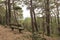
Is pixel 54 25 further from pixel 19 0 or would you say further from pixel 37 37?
pixel 37 37

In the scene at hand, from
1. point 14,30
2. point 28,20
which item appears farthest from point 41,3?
point 28,20

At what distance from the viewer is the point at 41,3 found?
24.6 m

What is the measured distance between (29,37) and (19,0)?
9995 millimetres

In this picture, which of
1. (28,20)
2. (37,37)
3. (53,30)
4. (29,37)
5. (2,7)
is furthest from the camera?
(28,20)

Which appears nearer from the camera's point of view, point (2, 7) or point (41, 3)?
point (41, 3)

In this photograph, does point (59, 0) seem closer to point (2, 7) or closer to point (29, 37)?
point (29, 37)

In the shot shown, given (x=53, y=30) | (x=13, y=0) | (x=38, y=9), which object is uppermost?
(x=13, y=0)

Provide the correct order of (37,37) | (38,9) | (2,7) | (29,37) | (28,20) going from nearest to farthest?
(37,37)
(29,37)
(38,9)
(2,7)
(28,20)

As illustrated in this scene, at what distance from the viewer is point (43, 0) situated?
24328 millimetres

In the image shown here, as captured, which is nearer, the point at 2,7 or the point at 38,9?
the point at 38,9

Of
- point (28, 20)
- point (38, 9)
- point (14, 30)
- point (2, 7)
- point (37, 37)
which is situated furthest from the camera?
point (28, 20)

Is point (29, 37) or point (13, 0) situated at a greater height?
point (13, 0)

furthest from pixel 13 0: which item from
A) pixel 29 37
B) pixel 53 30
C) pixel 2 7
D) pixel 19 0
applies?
pixel 53 30

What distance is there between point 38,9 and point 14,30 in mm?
8144
